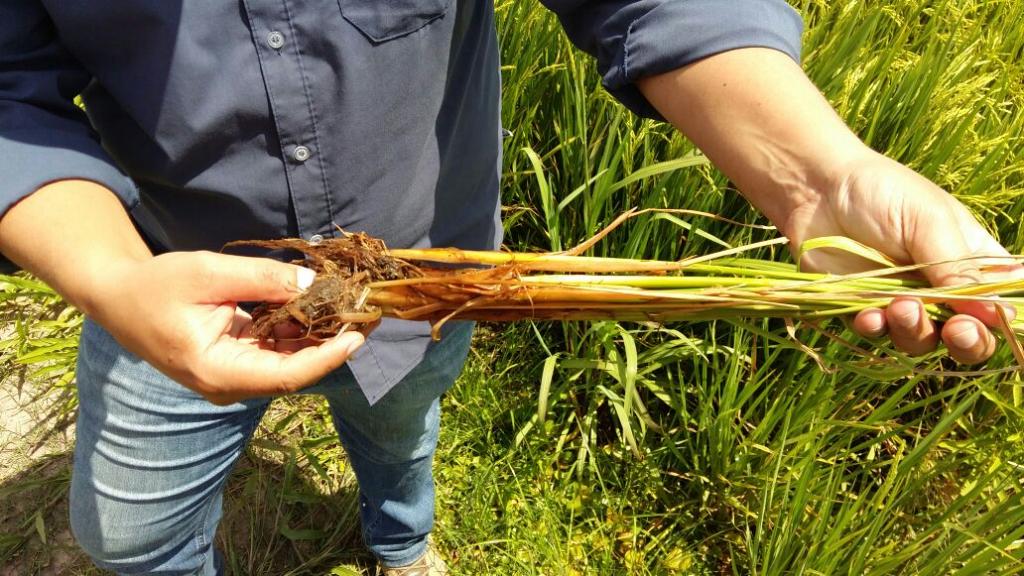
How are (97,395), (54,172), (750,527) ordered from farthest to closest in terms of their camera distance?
1. (750,527)
2. (97,395)
3. (54,172)

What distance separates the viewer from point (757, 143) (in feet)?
3.05

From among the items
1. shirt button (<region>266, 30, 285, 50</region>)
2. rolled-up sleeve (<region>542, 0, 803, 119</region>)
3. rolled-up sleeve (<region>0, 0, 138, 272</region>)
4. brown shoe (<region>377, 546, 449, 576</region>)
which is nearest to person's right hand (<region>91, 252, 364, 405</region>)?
rolled-up sleeve (<region>0, 0, 138, 272</region>)

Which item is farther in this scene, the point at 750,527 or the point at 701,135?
the point at 750,527

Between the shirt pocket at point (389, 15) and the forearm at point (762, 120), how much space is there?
0.30m

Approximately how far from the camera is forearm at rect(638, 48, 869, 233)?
90 cm

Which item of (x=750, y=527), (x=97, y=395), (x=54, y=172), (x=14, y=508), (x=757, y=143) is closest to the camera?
(x=54, y=172)

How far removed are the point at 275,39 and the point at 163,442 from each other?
0.61 m

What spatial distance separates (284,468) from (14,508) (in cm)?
63

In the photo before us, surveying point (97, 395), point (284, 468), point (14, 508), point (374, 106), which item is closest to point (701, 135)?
point (374, 106)

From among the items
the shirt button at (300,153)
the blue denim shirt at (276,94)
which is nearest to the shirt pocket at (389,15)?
the blue denim shirt at (276,94)

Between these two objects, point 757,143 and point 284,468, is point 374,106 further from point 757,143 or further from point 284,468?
point 284,468

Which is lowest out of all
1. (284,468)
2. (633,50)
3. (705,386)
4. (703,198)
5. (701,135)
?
(284,468)

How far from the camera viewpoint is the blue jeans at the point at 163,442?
41.7 inches

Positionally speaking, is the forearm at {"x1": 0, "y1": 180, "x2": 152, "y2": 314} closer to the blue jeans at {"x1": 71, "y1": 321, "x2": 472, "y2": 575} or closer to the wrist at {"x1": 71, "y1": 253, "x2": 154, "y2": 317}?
the wrist at {"x1": 71, "y1": 253, "x2": 154, "y2": 317}
